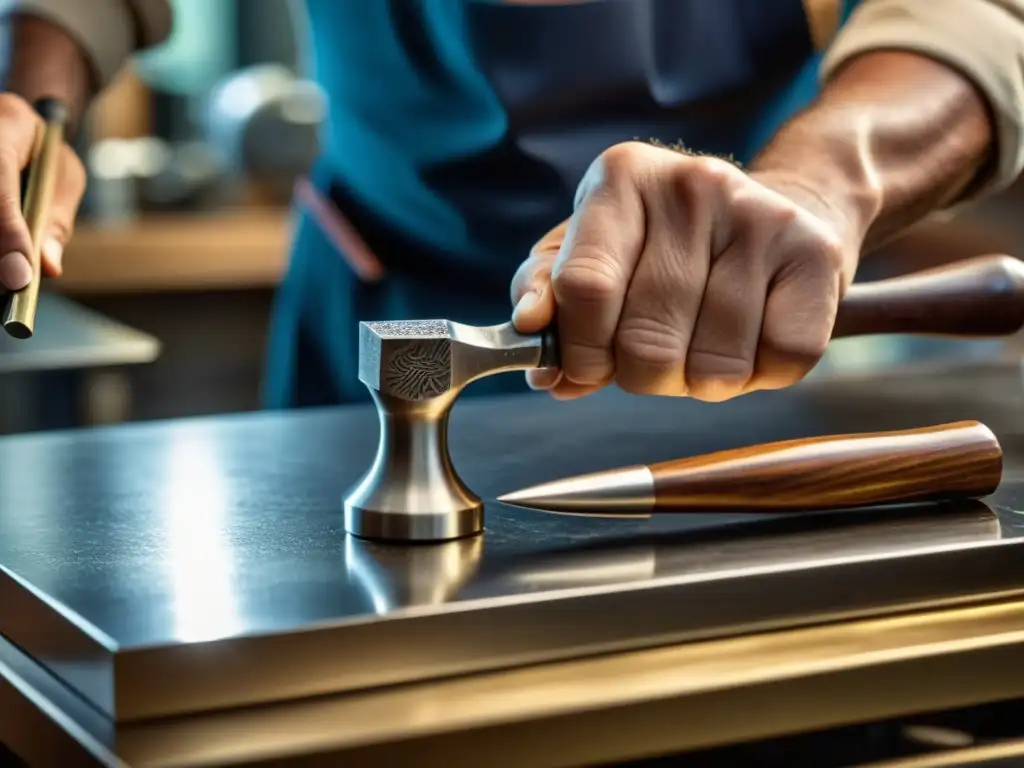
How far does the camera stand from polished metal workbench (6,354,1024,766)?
490 millimetres

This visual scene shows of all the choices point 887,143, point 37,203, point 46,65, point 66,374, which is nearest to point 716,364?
point 887,143

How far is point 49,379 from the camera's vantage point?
5.02 ft

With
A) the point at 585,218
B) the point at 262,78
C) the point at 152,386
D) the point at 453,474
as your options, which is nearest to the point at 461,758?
the point at 453,474

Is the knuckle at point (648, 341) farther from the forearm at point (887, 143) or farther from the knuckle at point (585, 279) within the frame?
the forearm at point (887, 143)

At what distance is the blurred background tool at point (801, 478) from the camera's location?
0.64m

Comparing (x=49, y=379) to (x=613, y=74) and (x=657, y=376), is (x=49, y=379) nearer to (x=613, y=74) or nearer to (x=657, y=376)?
(x=613, y=74)

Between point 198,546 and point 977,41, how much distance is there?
58 centimetres

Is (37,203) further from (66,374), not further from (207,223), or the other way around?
(207,223)

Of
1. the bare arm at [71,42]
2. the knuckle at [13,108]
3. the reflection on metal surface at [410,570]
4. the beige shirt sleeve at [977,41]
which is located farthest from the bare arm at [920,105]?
the bare arm at [71,42]

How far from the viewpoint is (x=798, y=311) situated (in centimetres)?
71

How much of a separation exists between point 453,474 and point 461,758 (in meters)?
0.18

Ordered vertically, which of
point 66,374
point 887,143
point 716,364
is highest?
point 887,143

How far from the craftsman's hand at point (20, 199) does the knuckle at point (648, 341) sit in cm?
30

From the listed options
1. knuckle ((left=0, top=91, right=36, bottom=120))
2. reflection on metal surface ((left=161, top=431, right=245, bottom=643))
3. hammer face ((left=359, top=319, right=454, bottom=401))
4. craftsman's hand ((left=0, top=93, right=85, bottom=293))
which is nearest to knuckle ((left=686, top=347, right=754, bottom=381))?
hammer face ((left=359, top=319, right=454, bottom=401))
